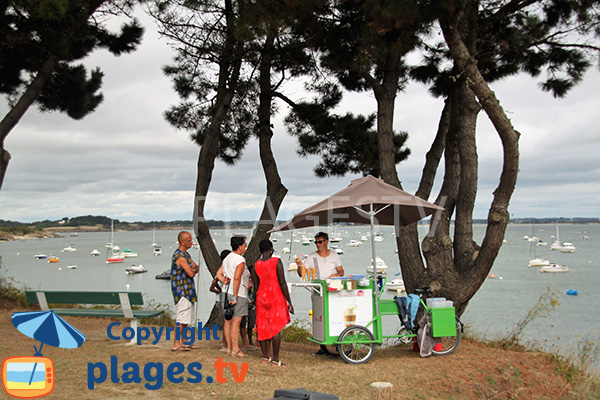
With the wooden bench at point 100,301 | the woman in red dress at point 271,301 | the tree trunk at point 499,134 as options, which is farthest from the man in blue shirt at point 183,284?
the tree trunk at point 499,134

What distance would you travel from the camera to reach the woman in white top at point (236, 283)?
723 cm

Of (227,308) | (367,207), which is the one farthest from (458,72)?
(227,308)

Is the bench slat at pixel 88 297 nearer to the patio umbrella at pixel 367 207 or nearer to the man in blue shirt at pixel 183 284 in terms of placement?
the man in blue shirt at pixel 183 284

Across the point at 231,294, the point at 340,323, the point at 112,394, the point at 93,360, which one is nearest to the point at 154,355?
the point at 93,360

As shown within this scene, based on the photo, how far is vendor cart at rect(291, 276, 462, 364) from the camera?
7.20 m

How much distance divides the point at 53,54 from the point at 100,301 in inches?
187

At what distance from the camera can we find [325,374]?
658cm

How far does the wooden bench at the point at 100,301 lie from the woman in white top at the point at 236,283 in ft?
5.15

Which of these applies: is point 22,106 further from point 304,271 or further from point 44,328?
point 44,328

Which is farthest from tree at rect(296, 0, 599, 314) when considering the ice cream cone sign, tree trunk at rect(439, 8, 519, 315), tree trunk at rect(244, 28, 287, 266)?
the ice cream cone sign

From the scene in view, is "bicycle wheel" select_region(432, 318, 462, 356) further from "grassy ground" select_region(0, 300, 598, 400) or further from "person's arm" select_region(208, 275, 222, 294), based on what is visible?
"person's arm" select_region(208, 275, 222, 294)

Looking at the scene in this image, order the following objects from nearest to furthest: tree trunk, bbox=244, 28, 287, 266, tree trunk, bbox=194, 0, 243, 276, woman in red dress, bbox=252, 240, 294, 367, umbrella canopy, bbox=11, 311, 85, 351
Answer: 1. umbrella canopy, bbox=11, 311, 85, 351
2. woman in red dress, bbox=252, 240, 294, 367
3. tree trunk, bbox=194, 0, 243, 276
4. tree trunk, bbox=244, 28, 287, 266

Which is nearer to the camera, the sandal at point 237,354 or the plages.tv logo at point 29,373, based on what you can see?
the plages.tv logo at point 29,373

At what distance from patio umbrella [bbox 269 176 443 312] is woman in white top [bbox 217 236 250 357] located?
3.20 ft
